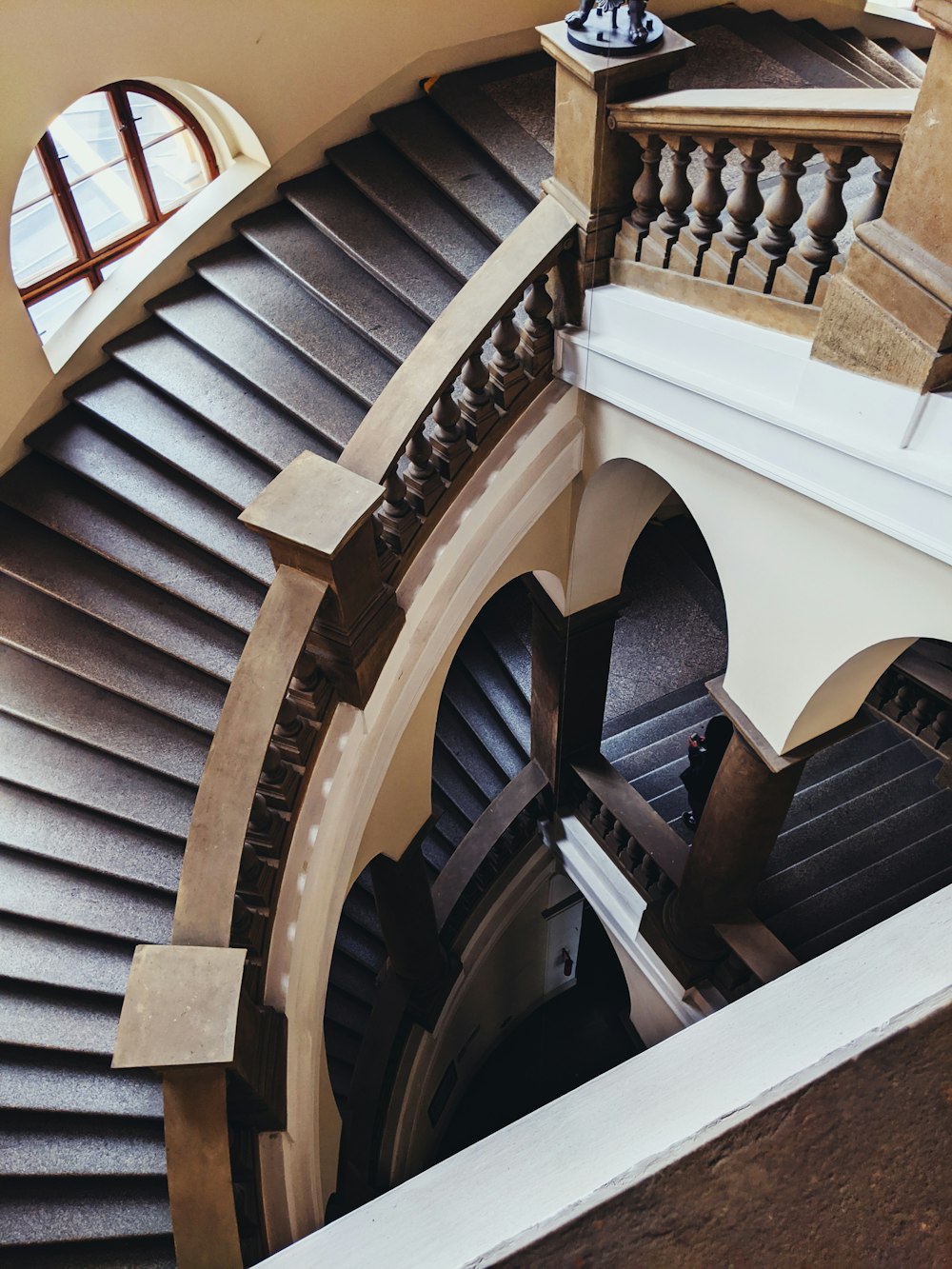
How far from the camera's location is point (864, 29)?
7215mm

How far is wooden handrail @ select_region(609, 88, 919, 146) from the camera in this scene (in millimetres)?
2645

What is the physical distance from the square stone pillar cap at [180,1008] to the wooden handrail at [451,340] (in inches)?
70.4

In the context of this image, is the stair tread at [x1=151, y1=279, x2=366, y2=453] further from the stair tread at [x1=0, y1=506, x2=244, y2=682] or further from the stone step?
the stair tread at [x1=0, y1=506, x2=244, y2=682]

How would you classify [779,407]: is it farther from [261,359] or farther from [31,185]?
Answer: [31,185]

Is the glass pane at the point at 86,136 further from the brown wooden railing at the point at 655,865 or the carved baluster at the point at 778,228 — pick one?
the brown wooden railing at the point at 655,865

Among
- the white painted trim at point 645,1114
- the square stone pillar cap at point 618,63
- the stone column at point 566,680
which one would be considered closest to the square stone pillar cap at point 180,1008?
the white painted trim at point 645,1114

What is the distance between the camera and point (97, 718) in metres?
5.09

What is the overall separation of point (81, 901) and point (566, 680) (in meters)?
3.33

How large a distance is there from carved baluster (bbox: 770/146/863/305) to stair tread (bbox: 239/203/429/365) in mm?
2303

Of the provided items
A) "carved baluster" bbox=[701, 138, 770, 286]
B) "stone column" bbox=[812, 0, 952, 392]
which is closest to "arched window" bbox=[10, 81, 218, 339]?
"carved baluster" bbox=[701, 138, 770, 286]

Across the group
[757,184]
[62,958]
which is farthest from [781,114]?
[62,958]

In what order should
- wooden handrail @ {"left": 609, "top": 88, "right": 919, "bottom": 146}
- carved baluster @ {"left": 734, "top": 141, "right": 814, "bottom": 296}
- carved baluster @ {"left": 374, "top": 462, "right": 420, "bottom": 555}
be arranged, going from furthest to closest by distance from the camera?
carved baluster @ {"left": 374, "top": 462, "right": 420, "bottom": 555}, carved baluster @ {"left": 734, "top": 141, "right": 814, "bottom": 296}, wooden handrail @ {"left": 609, "top": 88, "right": 919, "bottom": 146}

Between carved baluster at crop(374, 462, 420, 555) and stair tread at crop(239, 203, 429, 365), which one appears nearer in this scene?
carved baluster at crop(374, 462, 420, 555)

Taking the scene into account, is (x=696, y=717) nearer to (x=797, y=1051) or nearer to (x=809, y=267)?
(x=809, y=267)
